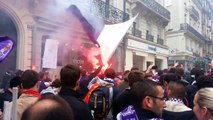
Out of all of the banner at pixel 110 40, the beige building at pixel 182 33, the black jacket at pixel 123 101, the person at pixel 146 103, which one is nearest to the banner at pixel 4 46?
the black jacket at pixel 123 101

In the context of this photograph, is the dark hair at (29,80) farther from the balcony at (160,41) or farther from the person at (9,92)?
the balcony at (160,41)

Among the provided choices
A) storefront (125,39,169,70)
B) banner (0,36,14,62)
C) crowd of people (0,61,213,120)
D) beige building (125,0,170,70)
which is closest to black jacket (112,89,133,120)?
crowd of people (0,61,213,120)

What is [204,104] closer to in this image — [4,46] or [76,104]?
[76,104]

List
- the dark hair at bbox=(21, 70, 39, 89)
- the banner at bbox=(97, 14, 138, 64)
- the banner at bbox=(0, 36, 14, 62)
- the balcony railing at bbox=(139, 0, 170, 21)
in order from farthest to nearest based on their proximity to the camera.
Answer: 1. the balcony railing at bbox=(139, 0, 170, 21)
2. the banner at bbox=(97, 14, 138, 64)
3. the banner at bbox=(0, 36, 14, 62)
4. the dark hair at bbox=(21, 70, 39, 89)

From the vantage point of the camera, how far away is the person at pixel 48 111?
1225 millimetres

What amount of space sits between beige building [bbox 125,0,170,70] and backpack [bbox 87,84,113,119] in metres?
13.0

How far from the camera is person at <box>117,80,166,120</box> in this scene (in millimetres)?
2305

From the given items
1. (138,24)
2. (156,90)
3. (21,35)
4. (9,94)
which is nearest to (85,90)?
(9,94)

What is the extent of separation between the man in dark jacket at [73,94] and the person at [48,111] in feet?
4.67

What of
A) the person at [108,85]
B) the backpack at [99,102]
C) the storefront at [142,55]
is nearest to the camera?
the backpack at [99,102]

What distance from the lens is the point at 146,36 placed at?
21.2 m

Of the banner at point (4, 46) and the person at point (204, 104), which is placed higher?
the banner at point (4, 46)

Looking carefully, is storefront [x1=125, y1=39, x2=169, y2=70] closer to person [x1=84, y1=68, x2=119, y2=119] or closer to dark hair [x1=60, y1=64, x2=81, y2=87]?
person [x1=84, y1=68, x2=119, y2=119]

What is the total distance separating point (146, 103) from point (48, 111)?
123 cm
